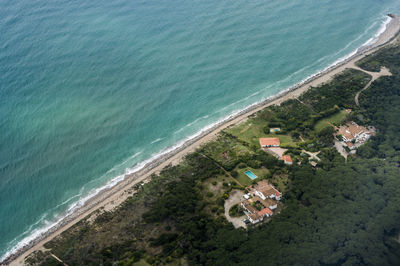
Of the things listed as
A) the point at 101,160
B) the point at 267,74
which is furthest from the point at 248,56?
the point at 101,160

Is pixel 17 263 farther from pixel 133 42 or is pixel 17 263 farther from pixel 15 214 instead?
pixel 133 42

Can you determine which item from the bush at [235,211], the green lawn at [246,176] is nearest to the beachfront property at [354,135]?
the green lawn at [246,176]

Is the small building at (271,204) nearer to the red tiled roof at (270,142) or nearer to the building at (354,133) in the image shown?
the red tiled roof at (270,142)

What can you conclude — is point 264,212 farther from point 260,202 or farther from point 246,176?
point 246,176

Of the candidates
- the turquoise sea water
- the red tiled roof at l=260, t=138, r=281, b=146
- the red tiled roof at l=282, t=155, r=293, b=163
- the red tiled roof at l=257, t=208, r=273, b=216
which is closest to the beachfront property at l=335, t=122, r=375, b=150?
the red tiled roof at l=282, t=155, r=293, b=163

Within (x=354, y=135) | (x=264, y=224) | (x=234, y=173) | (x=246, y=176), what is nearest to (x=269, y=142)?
(x=246, y=176)
